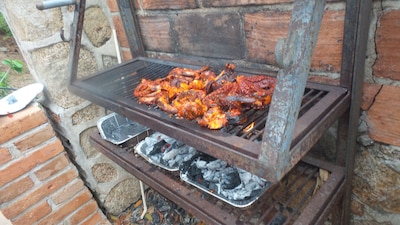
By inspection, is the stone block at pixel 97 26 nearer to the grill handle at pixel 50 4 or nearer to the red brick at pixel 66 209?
the grill handle at pixel 50 4

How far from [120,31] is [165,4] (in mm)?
641

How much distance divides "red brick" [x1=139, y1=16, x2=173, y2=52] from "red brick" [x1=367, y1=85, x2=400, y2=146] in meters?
1.31

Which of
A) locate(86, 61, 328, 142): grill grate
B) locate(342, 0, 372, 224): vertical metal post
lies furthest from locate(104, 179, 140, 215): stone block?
locate(342, 0, 372, 224): vertical metal post

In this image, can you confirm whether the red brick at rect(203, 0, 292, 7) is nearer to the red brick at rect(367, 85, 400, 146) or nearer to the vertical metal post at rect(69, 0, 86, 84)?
the red brick at rect(367, 85, 400, 146)

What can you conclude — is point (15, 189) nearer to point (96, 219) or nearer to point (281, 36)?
point (96, 219)

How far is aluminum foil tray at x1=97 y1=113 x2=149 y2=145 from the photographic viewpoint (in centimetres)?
Result: 186

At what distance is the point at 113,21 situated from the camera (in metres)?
2.19

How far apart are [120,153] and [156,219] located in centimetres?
104

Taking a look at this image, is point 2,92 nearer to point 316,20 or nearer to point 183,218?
point 183,218

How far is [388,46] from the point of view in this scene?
3.38 ft

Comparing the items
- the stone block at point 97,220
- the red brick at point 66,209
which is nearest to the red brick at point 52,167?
the red brick at point 66,209

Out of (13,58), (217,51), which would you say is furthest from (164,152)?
(13,58)

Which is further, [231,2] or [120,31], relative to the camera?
[120,31]

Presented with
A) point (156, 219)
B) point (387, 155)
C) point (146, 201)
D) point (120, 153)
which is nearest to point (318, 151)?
point (387, 155)
